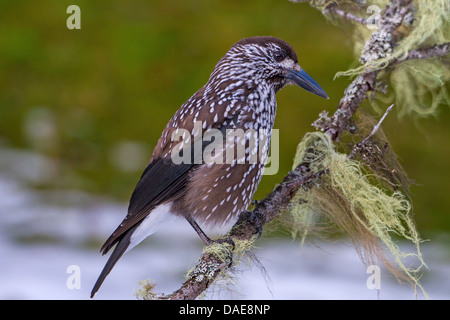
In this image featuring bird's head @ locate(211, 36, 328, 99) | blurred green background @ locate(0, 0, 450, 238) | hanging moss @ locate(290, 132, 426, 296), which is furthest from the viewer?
blurred green background @ locate(0, 0, 450, 238)

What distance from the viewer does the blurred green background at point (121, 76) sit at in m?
3.35

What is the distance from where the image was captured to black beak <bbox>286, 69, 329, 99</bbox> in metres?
1.95

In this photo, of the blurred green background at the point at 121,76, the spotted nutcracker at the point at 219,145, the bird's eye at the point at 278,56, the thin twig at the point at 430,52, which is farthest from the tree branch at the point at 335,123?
the blurred green background at the point at 121,76

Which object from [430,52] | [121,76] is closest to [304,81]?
[430,52]

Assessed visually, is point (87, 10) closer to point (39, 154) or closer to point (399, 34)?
point (39, 154)

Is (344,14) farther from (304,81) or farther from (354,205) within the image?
(354,205)

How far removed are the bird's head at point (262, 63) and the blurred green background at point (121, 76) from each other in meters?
1.13

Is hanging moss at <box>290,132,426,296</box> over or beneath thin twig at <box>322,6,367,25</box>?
beneath

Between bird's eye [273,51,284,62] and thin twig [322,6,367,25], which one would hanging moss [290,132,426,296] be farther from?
thin twig [322,6,367,25]

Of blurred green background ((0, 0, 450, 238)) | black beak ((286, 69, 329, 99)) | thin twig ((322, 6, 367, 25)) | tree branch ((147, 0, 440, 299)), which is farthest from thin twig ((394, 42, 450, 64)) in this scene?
blurred green background ((0, 0, 450, 238))

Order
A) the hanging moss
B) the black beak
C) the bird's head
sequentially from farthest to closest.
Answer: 1. the bird's head
2. the black beak
3. the hanging moss

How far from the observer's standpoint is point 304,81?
6.55 ft

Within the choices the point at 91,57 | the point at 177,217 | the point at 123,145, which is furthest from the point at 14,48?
the point at 177,217

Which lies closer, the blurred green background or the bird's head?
the bird's head
